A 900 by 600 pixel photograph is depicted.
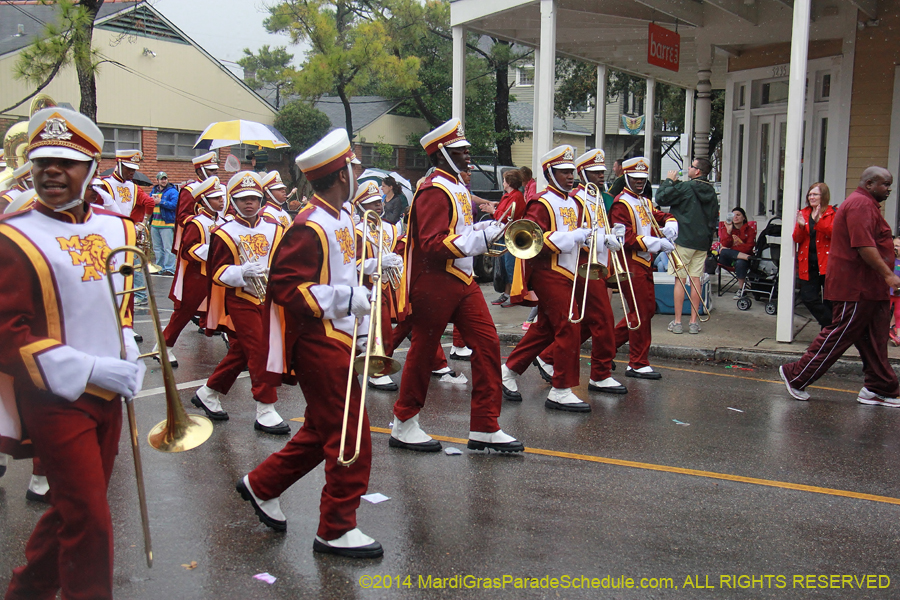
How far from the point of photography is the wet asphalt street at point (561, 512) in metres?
3.87

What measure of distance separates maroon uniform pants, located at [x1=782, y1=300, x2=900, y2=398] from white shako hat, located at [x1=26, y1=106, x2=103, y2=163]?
6167mm

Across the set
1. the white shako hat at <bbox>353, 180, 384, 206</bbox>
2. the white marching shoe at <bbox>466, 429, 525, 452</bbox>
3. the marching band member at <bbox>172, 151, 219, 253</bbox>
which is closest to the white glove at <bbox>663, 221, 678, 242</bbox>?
the white shako hat at <bbox>353, 180, 384, 206</bbox>

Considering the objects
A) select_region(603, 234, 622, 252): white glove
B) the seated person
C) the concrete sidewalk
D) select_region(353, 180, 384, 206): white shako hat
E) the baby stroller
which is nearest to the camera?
select_region(603, 234, 622, 252): white glove

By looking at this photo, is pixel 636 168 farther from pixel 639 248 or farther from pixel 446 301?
pixel 446 301

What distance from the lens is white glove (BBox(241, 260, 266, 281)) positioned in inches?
243

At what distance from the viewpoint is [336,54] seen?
101ft

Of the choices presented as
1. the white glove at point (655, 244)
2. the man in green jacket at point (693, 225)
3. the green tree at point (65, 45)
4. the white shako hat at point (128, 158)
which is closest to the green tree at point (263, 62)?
the green tree at point (65, 45)

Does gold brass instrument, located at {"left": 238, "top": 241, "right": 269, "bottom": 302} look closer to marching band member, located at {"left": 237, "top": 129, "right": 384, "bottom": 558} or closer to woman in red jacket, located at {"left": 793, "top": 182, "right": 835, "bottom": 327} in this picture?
marching band member, located at {"left": 237, "top": 129, "right": 384, "bottom": 558}

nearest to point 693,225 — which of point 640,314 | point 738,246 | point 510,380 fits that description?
point 738,246

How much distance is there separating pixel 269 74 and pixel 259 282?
110ft

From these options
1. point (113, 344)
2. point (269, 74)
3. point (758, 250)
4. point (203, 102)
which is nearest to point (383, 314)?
point (113, 344)

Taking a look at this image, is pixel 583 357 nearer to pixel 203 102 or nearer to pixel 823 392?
pixel 823 392

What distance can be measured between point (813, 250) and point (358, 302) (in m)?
6.97

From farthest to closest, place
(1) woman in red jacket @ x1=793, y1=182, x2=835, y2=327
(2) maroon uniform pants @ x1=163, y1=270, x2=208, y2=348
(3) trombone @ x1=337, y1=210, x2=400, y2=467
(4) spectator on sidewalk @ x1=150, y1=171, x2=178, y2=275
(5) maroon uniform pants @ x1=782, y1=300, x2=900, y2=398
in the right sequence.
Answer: (4) spectator on sidewalk @ x1=150, y1=171, x2=178, y2=275 → (1) woman in red jacket @ x1=793, y1=182, x2=835, y2=327 → (2) maroon uniform pants @ x1=163, y1=270, x2=208, y2=348 → (5) maroon uniform pants @ x1=782, y1=300, x2=900, y2=398 → (3) trombone @ x1=337, y1=210, x2=400, y2=467
